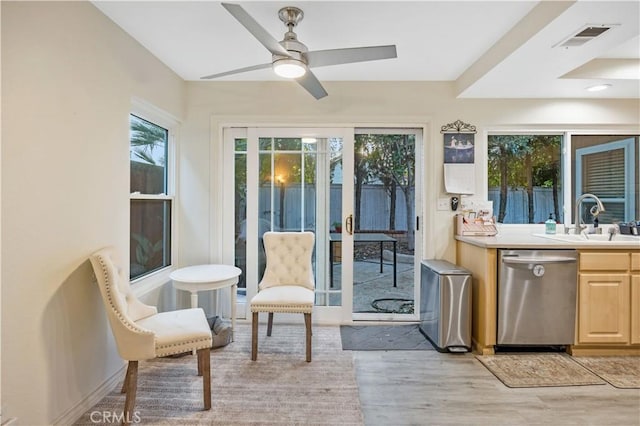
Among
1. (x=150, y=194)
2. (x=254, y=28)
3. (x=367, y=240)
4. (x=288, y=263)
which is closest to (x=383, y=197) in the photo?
(x=367, y=240)

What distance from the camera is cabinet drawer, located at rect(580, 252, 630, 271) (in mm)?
2674

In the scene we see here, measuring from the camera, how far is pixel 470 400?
2119 millimetres

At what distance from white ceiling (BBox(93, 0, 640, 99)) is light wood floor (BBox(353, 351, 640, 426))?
7.59 ft

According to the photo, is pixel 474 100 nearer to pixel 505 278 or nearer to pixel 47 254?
pixel 505 278

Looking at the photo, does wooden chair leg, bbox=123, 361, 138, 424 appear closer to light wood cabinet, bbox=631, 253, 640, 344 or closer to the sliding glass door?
the sliding glass door

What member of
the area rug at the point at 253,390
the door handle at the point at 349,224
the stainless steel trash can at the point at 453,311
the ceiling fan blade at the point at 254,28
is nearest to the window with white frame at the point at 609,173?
the stainless steel trash can at the point at 453,311

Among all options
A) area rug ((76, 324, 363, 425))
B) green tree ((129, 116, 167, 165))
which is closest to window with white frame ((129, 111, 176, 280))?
green tree ((129, 116, 167, 165))

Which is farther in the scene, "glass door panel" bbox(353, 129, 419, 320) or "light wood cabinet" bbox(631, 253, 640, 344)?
"glass door panel" bbox(353, 129, 419, 320)

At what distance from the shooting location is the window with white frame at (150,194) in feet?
8.96

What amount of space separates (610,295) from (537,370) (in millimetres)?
912

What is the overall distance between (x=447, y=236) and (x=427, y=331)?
0.97 meters

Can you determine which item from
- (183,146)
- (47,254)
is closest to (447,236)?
(183,146)

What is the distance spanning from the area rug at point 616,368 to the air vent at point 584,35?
2338 mm

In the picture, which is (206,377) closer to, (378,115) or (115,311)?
(115,311)
